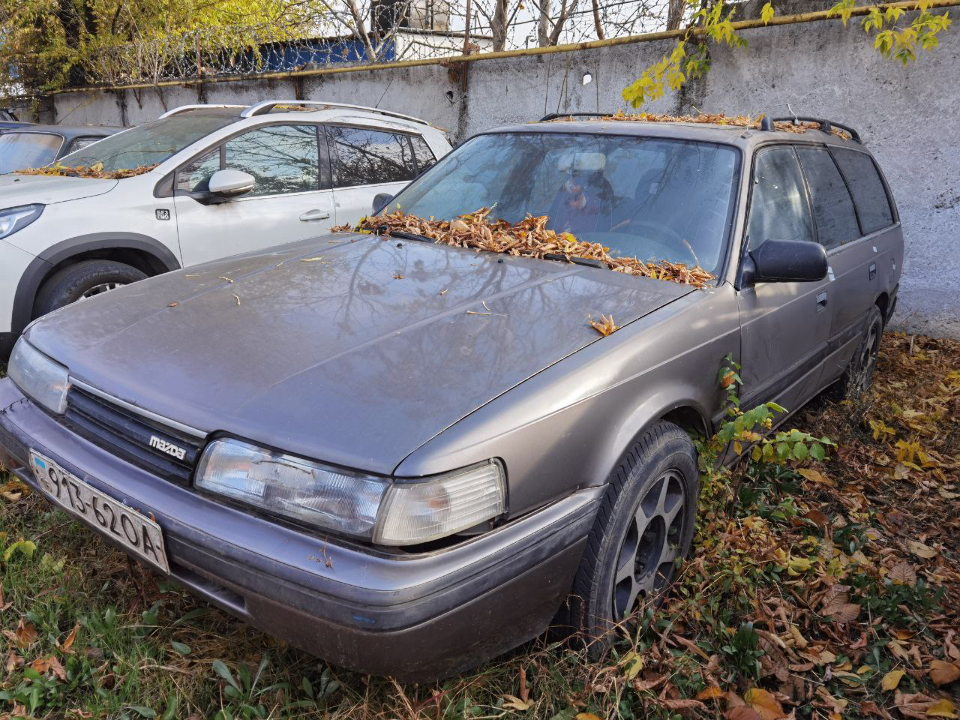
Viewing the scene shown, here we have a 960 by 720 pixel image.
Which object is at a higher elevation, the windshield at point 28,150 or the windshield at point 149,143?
the windshield at point 149,143

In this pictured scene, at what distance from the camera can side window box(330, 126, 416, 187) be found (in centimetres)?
530

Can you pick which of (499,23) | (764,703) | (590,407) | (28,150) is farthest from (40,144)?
(764,703)

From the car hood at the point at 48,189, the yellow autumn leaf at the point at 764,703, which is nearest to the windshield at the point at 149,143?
the car hood at the point at 48,189

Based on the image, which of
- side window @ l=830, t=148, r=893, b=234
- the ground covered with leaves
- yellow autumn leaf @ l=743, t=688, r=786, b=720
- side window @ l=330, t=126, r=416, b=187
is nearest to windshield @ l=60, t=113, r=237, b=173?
side window @ l=330, t=126, r=416, b=187

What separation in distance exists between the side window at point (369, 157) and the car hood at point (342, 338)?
265cm

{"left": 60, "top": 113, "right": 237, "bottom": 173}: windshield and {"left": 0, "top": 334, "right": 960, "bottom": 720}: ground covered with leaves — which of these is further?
{"left": 60, "top": 113, "right": 237, "bottom": 173}: windshield

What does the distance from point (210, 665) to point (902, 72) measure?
587 cm

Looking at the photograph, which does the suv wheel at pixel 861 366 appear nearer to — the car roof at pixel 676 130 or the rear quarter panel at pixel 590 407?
the car roof at pixel 676 130

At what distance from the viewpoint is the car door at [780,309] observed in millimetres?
2748

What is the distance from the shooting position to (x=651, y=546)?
235cm

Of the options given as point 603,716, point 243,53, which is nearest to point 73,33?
point 243,53

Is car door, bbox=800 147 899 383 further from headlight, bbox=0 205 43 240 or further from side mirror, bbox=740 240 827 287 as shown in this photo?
headlight, bbox=0 205 43 240

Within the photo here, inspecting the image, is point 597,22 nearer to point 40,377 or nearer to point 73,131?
point 73,131

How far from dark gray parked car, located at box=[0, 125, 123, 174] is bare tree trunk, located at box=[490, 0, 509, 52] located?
4094mm
